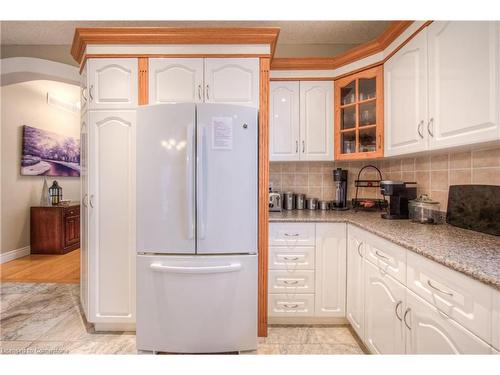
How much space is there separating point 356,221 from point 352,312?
27.4 inches

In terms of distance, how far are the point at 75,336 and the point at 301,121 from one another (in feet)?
8.49

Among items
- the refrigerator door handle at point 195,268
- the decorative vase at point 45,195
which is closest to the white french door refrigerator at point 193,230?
the refrigerator door handle at point 195,268

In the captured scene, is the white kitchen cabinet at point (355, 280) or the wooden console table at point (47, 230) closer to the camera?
the white kitchen cabinet at point (355, 280)

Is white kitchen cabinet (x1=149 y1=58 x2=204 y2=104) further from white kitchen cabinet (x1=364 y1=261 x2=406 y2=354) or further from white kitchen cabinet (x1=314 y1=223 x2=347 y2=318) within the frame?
white kitchen cabinet (x1=364 y1=261 x2=406 y2=354)

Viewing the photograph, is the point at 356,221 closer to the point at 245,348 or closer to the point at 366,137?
the point at 366,137

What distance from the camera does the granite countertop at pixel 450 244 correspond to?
0.89 metres

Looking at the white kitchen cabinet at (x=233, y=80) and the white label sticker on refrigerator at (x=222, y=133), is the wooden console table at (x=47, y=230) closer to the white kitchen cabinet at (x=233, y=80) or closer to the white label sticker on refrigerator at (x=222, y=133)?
the white kitchen cabinet at (x=233, y=80)

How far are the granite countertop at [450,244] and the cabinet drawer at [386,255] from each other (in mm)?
47

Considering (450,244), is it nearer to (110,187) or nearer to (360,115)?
(360,115)

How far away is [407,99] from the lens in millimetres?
1852

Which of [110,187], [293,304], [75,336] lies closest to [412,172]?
[293,304]

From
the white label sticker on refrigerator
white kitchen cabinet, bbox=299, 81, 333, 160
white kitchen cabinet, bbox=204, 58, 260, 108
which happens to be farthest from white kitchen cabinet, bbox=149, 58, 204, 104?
white kitchen cabinet, bbox=299, 81, 333, 160

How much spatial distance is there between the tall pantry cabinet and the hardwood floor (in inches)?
54.7

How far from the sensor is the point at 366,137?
2336 mm
